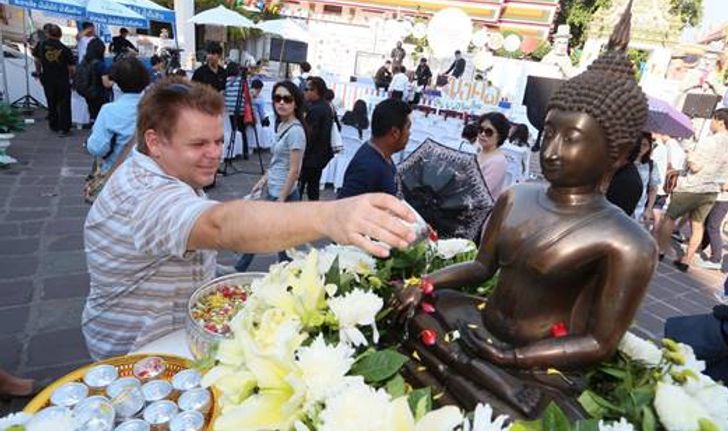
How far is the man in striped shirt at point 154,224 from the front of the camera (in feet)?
4.89

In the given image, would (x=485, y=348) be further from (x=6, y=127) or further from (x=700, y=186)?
(x=6, y=127)

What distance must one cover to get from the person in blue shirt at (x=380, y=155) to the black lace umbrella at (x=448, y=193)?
0.35 meters

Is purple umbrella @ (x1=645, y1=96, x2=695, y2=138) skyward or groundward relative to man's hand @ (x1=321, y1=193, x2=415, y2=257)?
skyward

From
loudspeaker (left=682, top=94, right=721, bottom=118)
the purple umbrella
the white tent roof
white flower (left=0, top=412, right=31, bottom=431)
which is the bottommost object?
white flower (left=0, top=412, right=31, bottom=431)

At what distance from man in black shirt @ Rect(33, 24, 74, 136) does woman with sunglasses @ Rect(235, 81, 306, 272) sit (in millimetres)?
6577

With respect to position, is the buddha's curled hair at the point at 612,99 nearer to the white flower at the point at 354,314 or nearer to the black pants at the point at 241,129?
the white flower at the point at 354,314

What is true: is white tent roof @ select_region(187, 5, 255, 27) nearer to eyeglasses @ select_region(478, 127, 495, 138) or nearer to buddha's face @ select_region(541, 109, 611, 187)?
eyeglasses @ select_region(478, 127, 495, 138)

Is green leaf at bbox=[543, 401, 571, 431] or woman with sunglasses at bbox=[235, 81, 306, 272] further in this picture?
woman with sunglasses at bbox=[235, 81, 306, 272]

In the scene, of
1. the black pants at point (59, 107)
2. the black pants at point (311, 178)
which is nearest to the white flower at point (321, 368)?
the black pants at point (311, 178)

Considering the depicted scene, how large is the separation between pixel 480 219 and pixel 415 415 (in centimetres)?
193

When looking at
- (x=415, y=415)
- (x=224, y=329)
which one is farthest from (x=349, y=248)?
(x=415, y=415)

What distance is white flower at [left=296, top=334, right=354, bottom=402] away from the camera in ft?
3.09

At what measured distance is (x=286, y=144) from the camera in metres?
4.12

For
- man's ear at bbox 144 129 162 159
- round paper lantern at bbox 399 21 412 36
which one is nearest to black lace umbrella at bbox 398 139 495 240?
man's ear at bbox 144 129 162 159
